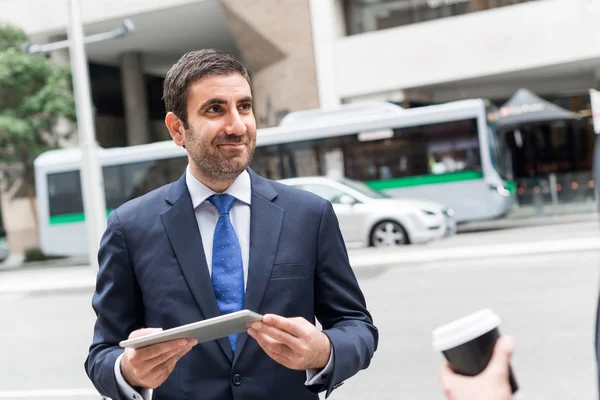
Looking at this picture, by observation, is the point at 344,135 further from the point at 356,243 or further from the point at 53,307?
the point at 53,307

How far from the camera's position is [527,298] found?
945 cm

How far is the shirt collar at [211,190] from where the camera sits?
228cm

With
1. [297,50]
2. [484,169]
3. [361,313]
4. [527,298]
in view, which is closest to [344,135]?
[484,169]

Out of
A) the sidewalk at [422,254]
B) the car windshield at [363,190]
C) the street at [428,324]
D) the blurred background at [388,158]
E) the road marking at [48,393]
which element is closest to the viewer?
the street at [428,324]

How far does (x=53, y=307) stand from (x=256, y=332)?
39.5 ft

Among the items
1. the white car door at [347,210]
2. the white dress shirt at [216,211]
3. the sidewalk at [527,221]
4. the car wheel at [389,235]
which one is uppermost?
the white dress shirt at [216,211]

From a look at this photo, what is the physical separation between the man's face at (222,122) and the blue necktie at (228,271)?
0.18 meters

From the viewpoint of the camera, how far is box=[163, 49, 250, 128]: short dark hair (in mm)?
2172

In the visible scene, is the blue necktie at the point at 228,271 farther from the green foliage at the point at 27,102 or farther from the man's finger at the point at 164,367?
the green foliage at the point at 27,102

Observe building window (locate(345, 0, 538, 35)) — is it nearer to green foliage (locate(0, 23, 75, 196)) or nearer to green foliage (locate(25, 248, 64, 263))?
A: green foliage (locate(0, 23, 75, 196))

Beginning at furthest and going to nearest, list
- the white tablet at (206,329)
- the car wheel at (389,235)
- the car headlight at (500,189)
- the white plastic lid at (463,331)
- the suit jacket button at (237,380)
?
1. the car headlight at (500,189)
2. the car wheel at (389,235)
3. the suit jacket button at (237,380)
4. the white tablet at (206,329)
5. the white plastic lid at (463,331)

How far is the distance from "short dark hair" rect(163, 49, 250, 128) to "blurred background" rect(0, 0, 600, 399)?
23.8 inches

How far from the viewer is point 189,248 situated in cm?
219

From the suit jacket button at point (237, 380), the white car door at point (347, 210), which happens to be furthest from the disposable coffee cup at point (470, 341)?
the white car door at point (347, 210)
